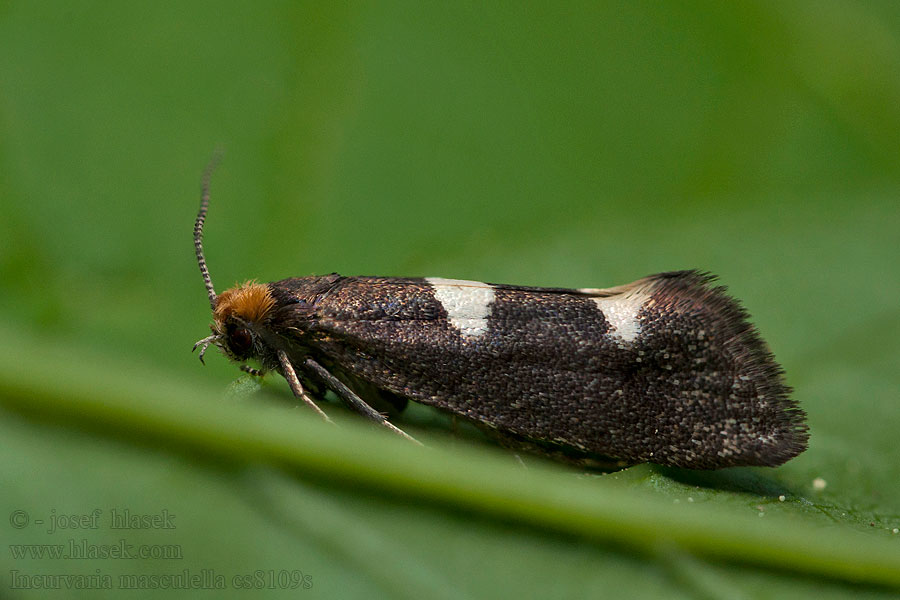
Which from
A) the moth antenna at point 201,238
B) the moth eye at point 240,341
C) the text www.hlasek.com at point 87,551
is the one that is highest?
the moth antenna at point 201,238

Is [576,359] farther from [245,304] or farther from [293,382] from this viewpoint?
[245,304]

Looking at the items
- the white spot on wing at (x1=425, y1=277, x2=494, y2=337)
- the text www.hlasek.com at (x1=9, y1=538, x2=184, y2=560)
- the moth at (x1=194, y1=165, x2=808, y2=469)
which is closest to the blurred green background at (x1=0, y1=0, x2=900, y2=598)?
the text www.hlasek.com at (x1=9, y1=538, x2=184, y2=560)

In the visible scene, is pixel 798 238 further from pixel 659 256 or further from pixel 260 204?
pixel 260 204

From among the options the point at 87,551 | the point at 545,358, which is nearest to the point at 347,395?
the point at 545,358

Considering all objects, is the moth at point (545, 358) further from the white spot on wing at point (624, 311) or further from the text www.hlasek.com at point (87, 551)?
the text www.hlasek.com at point (87, 551)

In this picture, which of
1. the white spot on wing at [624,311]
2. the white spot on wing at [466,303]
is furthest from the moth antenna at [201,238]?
the white spot on wing at [624,311]

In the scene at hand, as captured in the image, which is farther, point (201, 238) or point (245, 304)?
point (201, 238)

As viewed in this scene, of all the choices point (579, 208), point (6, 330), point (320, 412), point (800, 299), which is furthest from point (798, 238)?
point (6, 330)
